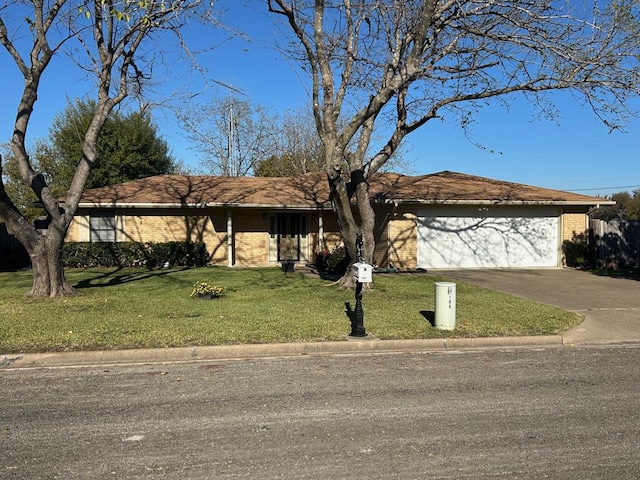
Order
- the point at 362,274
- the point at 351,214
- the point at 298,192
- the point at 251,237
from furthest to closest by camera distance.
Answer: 1. the point at 298,192
2. the point at 251,237
3. the point at 351,214
4. the point at 362,274

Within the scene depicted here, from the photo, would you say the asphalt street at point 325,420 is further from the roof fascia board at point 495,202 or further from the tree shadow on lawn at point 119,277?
the roof fascia board at point 495,202

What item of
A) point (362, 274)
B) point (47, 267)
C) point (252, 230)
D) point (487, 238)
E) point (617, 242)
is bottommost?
point (47, 267)

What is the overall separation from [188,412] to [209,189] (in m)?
17.9

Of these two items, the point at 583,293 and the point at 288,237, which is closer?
the point at 583,293

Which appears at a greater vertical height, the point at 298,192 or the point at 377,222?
the point at 298,192

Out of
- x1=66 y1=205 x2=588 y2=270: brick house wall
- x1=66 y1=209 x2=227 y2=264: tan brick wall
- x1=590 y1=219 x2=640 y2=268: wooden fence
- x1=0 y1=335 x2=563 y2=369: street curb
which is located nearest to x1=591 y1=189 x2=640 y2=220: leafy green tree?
x1=590 y1=219 x2=640 y2=268: wooden fence

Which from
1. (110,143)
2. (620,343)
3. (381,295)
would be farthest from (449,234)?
(110,143)

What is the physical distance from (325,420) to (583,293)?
36.7ft

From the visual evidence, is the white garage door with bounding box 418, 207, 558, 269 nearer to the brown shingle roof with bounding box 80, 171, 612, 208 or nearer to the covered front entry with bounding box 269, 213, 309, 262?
the brown shingle roof with bounding box 80, 171, 612, 208

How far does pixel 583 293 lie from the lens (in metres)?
13.7

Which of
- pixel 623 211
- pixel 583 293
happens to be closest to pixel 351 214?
pixel 583 293

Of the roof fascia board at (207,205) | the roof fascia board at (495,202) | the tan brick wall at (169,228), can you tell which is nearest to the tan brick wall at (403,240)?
the roof fascia board at (495,202)

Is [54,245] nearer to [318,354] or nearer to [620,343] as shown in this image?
[318,354]

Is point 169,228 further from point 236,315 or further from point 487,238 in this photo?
point 487,238
